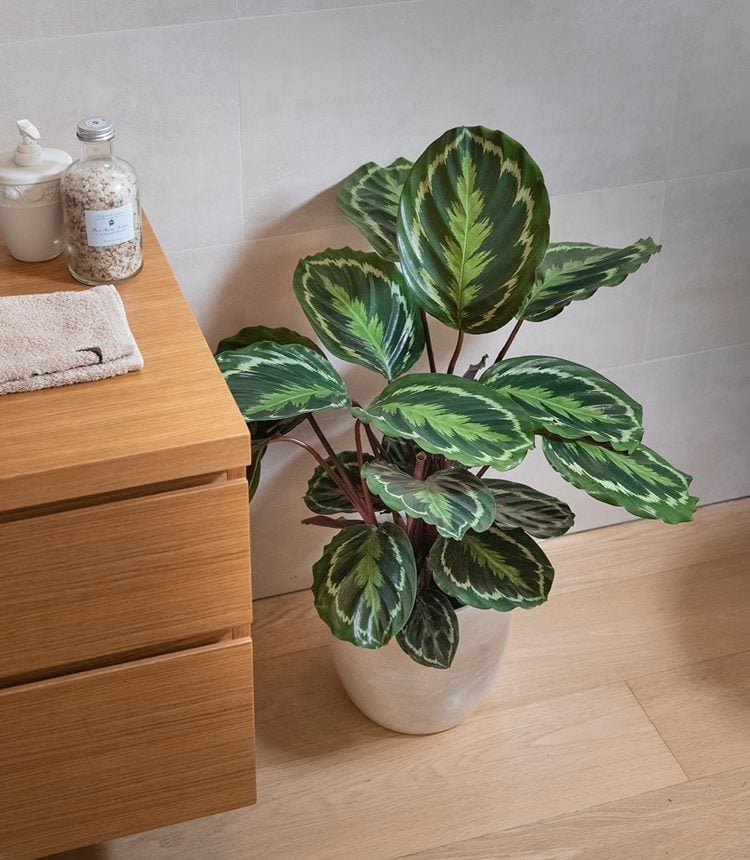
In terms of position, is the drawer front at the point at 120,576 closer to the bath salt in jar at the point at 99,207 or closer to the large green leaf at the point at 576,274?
the bath salt in jar at the point at 99,207

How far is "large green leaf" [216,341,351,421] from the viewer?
1.22 m

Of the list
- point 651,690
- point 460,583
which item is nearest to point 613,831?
point 651,690

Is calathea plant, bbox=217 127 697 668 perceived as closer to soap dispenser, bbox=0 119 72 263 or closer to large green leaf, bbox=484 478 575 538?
large green leaf, bbox=484 478 575 538

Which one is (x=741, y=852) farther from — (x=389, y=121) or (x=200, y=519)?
(x=389, y=121)

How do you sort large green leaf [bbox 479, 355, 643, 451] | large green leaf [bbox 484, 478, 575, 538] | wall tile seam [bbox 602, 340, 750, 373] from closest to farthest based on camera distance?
large green leaf [bbox 479, 355, 643, 451], large green leaf [bbox 484, 478, 575, 538], wall tile seam [bbox 602, 340, 750, 373]

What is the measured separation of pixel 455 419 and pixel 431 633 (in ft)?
1.22

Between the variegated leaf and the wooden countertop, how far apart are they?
0.44 metres

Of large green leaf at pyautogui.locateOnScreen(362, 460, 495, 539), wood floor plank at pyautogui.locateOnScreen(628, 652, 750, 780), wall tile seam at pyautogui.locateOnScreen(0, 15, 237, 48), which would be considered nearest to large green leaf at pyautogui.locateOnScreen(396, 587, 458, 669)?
large green leaf at pyautogui.locateOnScreen(362, 460, 495, 539)

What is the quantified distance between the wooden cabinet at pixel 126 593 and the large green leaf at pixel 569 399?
0.40m

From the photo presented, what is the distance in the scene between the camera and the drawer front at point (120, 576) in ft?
3.33

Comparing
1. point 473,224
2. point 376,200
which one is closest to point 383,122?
point 376,200

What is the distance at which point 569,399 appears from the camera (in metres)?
1.33

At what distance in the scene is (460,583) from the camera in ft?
4.54

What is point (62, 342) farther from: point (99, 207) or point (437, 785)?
point (437, 785)
